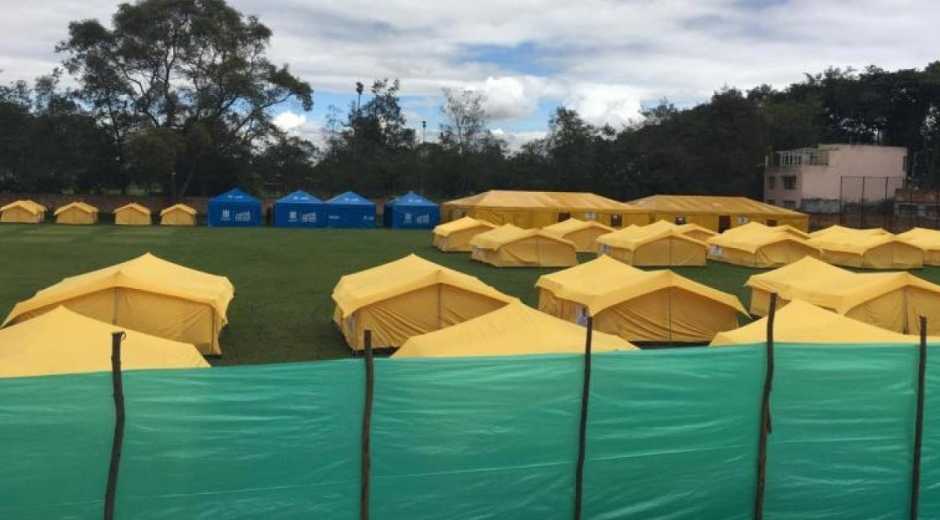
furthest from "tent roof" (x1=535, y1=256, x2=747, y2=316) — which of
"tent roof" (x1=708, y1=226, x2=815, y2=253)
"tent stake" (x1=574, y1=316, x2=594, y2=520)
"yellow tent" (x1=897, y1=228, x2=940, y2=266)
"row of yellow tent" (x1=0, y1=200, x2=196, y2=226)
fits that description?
"row of yellow tent" (x1=0, y1=200, x2=196, y2=226)

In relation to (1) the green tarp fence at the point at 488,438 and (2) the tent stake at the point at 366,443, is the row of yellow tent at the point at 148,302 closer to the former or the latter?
(1) the green tarp fence at the point at 488,438

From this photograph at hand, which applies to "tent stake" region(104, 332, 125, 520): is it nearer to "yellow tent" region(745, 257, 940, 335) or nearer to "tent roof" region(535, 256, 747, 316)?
"tent roof" region(535, 256, 747, 316)

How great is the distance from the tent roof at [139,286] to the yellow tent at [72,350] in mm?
4179

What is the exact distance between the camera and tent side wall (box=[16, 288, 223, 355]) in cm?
1478

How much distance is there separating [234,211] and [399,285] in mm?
42757

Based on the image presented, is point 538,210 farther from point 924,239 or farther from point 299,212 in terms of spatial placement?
point 924,239

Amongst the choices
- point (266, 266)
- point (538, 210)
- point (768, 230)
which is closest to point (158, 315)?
point (266, 266)

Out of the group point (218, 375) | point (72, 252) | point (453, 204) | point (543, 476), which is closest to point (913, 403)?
point (543, 476)

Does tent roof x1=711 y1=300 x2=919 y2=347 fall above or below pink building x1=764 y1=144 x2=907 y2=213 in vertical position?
below

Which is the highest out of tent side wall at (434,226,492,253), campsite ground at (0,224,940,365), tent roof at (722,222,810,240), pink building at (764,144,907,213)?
pink building at (764,144,907,213)

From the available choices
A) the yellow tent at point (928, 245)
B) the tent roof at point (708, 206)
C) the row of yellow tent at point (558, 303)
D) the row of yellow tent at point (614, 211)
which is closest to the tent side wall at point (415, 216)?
the row of yellow tent at point (614, 211)

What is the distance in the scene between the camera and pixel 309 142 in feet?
233

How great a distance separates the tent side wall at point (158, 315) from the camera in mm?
14781

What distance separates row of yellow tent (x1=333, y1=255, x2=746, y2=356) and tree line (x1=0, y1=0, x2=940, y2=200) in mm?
43676
